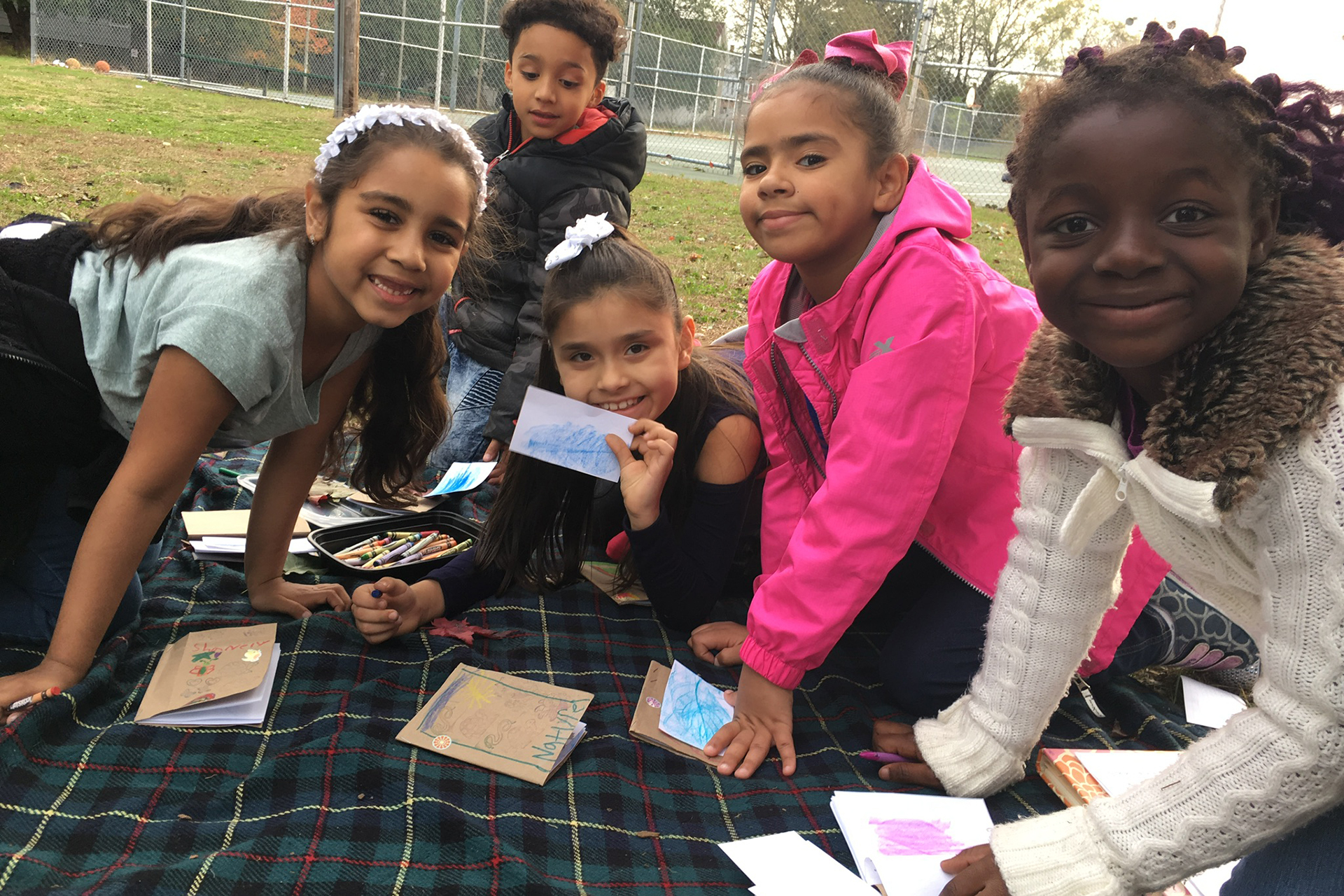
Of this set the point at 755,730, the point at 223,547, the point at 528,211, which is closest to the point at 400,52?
the point at 528,211

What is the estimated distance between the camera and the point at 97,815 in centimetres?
157

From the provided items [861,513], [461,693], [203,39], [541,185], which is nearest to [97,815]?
[461,693]

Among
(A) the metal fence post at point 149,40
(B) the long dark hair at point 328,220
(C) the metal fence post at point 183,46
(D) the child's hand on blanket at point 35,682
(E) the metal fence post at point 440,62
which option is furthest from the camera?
(C) the metal fence post at point 183,46

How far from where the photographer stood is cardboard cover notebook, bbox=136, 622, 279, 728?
5.99 ft

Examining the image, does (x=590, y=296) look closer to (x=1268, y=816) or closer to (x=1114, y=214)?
(x=1114, y=214)

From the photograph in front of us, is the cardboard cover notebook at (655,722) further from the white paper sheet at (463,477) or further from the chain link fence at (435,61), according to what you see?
the chain link fence at (435,61)

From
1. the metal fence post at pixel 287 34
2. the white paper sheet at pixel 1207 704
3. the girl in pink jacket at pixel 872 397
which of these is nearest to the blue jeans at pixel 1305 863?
the girl in pink jacket at pixel 872 397

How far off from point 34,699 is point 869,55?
2.15 m

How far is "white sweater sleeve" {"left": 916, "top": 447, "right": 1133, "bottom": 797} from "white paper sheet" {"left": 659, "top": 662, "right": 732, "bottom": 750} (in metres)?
0.46

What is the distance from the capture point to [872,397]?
6.07ft

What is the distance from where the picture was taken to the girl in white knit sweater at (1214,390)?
1.14 metres

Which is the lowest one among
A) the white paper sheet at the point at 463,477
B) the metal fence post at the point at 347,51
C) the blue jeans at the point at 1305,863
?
the white paper sheet at the point at 463,477

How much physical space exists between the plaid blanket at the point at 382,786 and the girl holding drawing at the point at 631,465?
0.52 ft

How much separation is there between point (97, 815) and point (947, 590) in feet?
5.90
